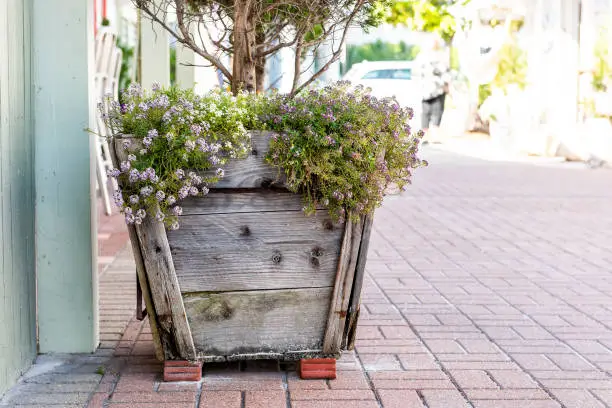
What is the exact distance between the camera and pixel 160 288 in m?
2.98

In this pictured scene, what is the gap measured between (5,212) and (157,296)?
540 mm

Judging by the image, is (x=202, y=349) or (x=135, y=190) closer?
(x=135, y=190)

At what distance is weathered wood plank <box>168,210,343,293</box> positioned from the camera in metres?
2.98

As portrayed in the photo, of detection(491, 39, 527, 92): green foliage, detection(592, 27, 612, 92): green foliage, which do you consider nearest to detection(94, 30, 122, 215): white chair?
detection(592, 27, 612, 92): green foliage

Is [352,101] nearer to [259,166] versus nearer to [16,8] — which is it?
[259,166]

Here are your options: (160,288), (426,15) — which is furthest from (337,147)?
(426,15)

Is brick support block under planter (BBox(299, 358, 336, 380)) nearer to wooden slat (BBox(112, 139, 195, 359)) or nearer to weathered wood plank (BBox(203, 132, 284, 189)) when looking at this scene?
wooden slat (BBox(112, 139, 195, 359))

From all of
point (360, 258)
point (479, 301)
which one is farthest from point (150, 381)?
point (479, 301)

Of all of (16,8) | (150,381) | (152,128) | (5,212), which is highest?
(16,8)

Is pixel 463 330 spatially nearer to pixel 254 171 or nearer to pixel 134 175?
pixel 254 171

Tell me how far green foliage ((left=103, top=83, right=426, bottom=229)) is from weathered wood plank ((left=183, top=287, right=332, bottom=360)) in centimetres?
31

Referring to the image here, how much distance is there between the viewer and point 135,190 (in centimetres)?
280

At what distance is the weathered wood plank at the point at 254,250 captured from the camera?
298 cm

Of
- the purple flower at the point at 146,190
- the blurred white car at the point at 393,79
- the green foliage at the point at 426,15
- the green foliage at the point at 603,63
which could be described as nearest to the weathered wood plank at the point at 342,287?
the purple flower at the point at 146,190
